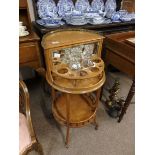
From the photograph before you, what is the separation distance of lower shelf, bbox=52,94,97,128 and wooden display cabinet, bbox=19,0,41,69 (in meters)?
0.42

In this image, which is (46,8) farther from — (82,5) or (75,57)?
(75,57)

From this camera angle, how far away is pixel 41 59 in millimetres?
1714

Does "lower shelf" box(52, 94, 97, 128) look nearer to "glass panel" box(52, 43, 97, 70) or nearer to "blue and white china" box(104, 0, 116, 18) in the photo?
"glass panel" box(52, 43, 97, 70)

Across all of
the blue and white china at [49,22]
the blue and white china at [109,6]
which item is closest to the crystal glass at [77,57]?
the blue and white china at [49,22]

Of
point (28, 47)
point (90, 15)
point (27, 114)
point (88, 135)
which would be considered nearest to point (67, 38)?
point (28, 47)

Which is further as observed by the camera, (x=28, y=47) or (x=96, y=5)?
(x=96, y=5)

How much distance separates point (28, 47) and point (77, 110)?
69cm

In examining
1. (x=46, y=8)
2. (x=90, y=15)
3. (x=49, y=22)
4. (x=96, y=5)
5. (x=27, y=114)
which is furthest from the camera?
(x=96, y=5)

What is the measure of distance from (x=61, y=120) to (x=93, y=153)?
372 millimetres

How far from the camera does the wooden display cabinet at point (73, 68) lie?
1140 millimetres

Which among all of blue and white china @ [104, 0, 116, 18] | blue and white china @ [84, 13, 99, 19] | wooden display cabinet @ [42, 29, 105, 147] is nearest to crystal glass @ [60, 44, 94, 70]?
wooden display cabinet @ [42, 29, 105, 147]

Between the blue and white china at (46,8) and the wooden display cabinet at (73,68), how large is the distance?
489 mm

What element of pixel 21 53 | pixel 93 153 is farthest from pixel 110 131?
pixel 21 53

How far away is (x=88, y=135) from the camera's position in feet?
5.07
